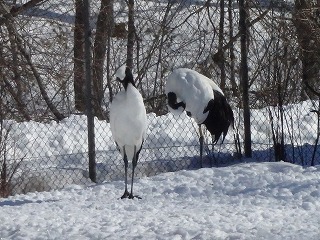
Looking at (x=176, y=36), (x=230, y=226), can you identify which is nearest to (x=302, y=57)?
(x=176, y=36)

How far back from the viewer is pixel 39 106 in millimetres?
14133

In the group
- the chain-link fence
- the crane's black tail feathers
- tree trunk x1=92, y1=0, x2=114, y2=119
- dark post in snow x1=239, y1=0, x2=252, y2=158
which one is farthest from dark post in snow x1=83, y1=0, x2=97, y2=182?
tree trunk x1=92, y1=0, x2=114, y2=119

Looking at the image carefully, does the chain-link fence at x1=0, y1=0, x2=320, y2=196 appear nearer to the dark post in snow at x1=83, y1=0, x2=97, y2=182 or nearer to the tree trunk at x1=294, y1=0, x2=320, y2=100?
the tree trunk at x1=294, y1=0, x2=320, y2=100

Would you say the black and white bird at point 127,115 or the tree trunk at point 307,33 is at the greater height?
the tree trunk at point 307,33

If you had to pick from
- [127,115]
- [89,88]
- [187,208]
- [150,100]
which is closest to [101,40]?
[150,100]

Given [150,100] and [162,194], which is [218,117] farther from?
[150,100]

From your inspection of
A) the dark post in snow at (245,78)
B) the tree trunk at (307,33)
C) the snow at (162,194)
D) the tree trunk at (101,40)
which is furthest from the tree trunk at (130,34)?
the dark post in snow at (245,78)

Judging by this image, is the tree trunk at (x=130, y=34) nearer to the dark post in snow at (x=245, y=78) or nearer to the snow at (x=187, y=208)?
the dark post in snow at (x=245, y=78)

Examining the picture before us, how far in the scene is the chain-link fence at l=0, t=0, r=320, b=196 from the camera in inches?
420

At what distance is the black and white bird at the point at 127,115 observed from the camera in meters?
8.29

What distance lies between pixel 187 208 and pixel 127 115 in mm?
1231

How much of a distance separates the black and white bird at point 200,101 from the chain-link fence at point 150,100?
363mm

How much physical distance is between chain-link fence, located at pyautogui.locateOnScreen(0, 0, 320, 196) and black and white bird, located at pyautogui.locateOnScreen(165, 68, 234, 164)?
0.36 m

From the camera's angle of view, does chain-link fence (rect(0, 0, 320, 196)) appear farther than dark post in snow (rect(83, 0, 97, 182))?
Yes
